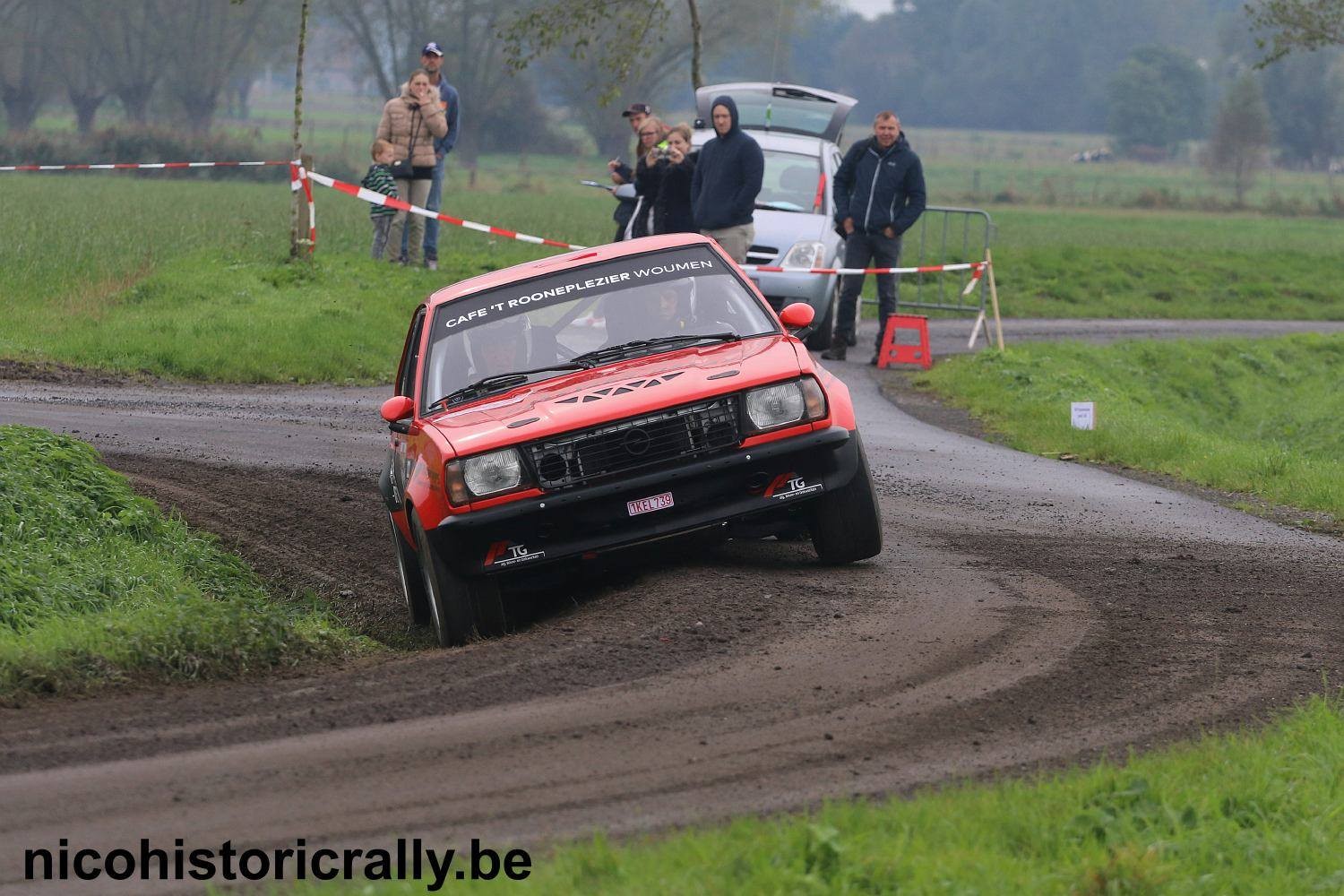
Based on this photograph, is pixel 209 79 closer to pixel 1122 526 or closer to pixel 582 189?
pixel 582 189

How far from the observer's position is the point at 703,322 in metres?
8.70

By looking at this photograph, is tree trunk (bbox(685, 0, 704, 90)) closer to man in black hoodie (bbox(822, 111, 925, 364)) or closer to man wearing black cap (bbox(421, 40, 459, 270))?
man wearing black cap (bbox(421, 40, 459, 270))

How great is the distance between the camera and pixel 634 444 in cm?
756

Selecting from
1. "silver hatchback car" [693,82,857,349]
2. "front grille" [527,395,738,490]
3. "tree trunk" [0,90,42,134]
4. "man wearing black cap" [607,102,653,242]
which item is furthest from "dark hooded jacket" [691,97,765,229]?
"tree trunk" [0,90,42,134]

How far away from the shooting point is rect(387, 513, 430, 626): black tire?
8.72 m

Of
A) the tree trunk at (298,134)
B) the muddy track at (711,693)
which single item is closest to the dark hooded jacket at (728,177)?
the tree trunk at (298,134)

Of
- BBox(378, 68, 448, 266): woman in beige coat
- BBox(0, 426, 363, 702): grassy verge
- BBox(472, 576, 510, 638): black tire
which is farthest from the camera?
BBox(378, 68, 448, 266): woman in beige coat

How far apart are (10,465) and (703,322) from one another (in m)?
3.89

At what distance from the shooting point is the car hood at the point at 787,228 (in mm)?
18812

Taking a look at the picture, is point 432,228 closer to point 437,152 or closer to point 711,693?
point 437,152

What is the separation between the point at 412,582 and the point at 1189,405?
13.7m

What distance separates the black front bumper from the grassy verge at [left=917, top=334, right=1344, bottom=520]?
4965 mm

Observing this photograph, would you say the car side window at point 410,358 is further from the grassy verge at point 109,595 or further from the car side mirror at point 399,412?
the grassy verge at point 109,595

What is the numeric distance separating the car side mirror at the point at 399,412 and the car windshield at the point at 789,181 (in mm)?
11680
